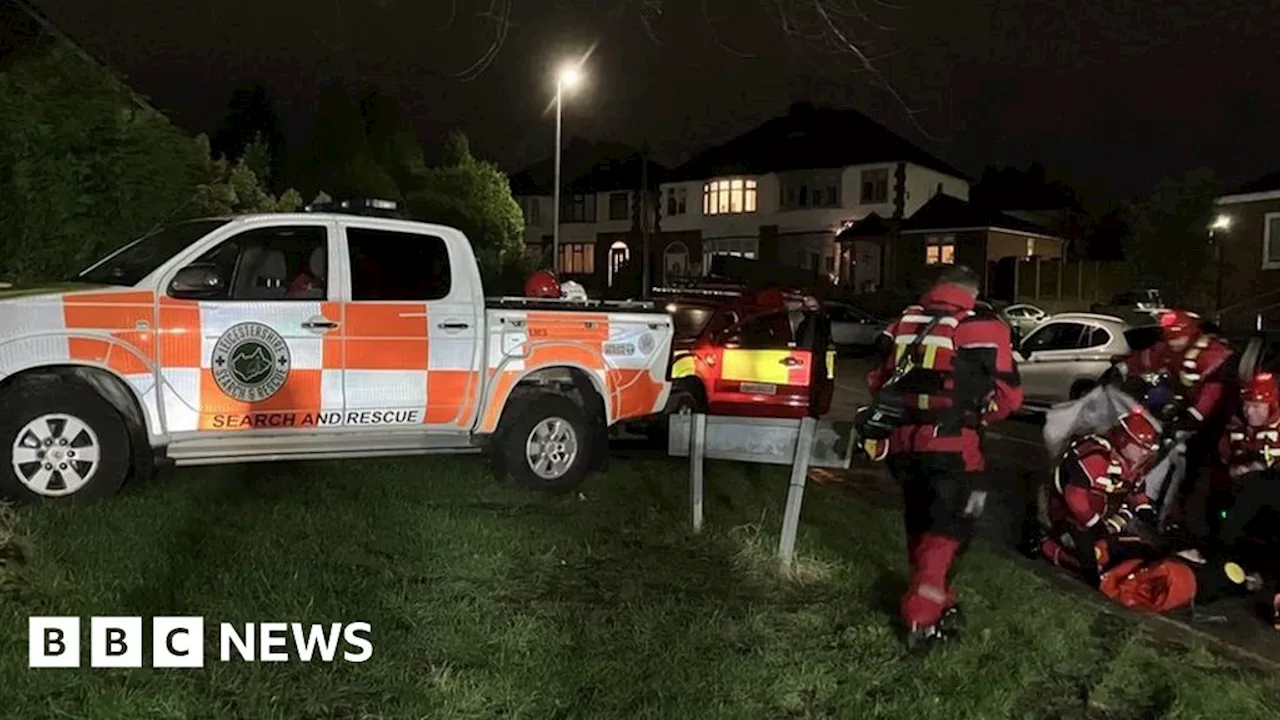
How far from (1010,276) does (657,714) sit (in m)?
35.7

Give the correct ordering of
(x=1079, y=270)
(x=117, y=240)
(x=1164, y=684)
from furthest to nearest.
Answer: (x=1079, y=270)
(x=117, y=240)
(x=1164, y=684)

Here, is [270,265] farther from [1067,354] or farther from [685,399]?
[1067,354]

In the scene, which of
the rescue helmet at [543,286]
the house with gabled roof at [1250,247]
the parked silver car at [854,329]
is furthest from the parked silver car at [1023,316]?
the rescue helmet at [543,286]

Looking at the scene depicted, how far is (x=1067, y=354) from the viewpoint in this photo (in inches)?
540

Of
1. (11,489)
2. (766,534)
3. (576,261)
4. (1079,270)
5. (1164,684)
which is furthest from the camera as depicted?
(576,261)

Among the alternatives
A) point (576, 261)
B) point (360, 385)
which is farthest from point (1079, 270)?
point (360, 385)

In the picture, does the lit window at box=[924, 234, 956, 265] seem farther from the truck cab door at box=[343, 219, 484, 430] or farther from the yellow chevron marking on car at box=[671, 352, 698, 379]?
the truck cab door at box=[343, 219, 484, 430]

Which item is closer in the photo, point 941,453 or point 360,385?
point 941,453

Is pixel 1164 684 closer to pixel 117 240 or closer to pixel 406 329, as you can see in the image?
pixel 406 329

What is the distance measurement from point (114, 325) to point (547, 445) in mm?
2815

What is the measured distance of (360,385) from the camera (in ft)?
22.9

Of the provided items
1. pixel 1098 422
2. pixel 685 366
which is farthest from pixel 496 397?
pixel 685 366

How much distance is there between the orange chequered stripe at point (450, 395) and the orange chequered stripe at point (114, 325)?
170cm

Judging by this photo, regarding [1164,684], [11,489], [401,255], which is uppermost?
[401,255]
